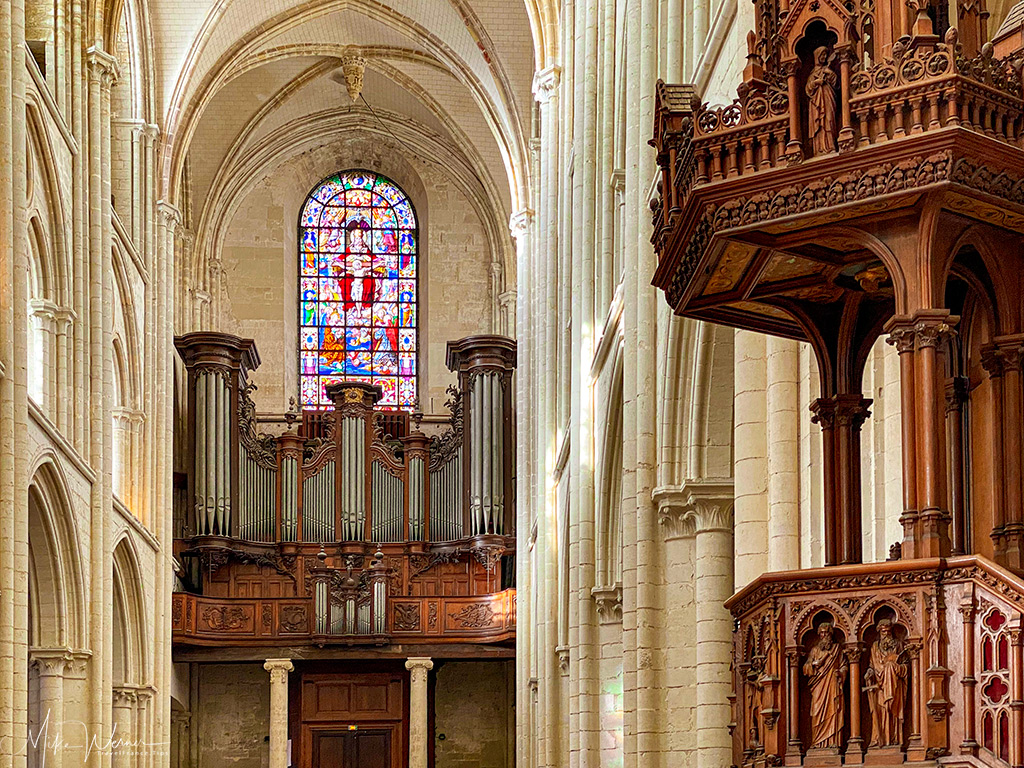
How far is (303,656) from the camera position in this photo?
31031 millimetres

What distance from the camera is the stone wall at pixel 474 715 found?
1318 inches

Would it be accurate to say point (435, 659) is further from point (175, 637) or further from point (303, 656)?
point (175, 637)

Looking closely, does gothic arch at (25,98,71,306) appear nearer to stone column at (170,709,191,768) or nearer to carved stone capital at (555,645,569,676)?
carved stone capital at (555,645,569,676)

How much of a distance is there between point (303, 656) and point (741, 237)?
82.2ft

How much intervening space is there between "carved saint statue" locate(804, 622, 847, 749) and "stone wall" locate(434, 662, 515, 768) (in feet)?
90.4

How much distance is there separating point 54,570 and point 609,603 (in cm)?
758

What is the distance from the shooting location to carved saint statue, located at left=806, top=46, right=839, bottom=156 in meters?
6.59

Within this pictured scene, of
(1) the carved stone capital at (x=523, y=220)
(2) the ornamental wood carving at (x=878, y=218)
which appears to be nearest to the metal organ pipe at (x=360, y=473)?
(1) the carved stone capital at (x=523, y=220)

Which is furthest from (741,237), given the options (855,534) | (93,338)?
(93,338)

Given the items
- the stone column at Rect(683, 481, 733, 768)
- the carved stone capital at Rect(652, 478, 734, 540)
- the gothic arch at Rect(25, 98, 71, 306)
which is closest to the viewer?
the stone column at Rect(683, 481, 733, 768)

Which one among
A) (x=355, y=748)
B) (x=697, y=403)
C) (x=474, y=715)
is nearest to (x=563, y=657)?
(x=697, y=403)

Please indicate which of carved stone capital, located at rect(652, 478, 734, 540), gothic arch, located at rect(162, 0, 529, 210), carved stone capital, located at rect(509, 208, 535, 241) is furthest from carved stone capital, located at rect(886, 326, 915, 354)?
gothic arch, located at rect(162, 0, 529, 210)

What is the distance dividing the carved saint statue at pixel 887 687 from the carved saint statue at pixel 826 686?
0.15m

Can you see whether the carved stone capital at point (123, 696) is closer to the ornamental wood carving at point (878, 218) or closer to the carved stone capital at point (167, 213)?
the carved stone capital at point (167, 213)
